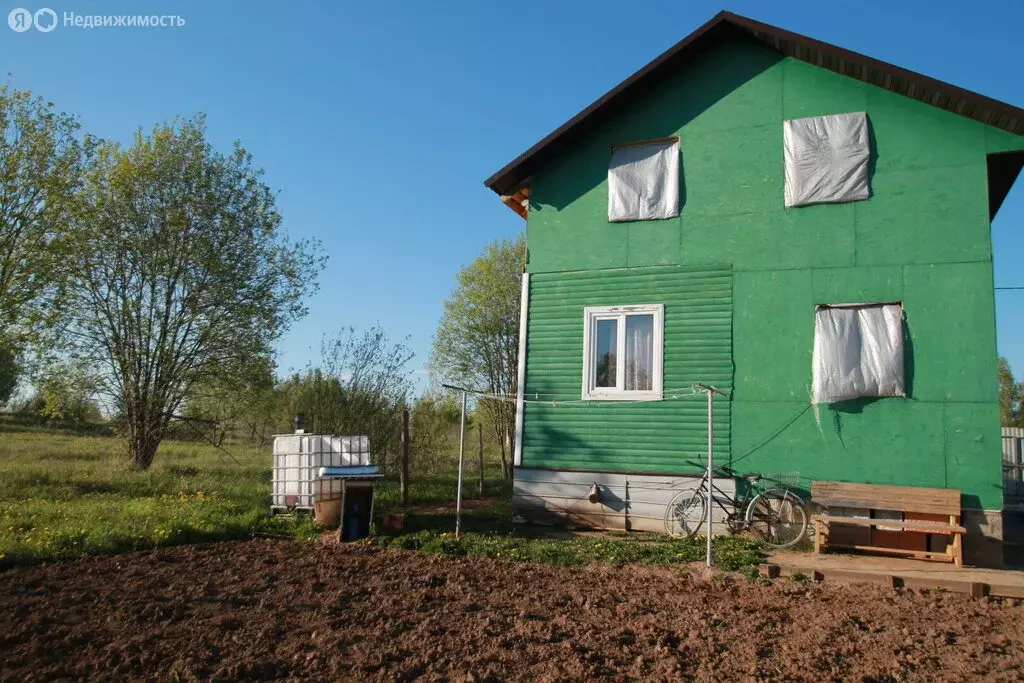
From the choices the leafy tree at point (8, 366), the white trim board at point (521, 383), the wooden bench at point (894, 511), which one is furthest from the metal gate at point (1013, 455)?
the leafy tree at point (8, 366)

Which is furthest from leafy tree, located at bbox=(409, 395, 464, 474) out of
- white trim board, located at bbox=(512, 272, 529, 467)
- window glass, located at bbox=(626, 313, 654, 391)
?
window glass, located at bbox=(626, 313, 654, 391)

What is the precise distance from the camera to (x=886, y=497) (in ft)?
32.2

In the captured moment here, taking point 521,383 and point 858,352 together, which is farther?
point 521,383

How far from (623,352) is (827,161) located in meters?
4.16

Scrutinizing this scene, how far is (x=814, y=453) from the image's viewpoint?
1050 cm

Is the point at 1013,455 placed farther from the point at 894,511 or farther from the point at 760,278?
the point at 760,278

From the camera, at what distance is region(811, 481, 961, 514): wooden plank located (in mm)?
9535

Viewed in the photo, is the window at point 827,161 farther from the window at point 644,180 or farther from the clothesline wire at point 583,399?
the clothesline wire at point 583,399

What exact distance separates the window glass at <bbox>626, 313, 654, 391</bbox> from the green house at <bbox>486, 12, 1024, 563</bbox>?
0.11ft

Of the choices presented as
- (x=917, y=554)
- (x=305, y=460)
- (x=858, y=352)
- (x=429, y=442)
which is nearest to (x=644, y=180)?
(x=858, y=352)

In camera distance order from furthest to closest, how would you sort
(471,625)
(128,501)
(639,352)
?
(128,501) < (639,352) < (471,625)

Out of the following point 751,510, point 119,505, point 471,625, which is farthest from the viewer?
point 119,505

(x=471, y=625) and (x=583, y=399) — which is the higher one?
(x=583, y=399)

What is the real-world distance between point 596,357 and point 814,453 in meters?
3.56
